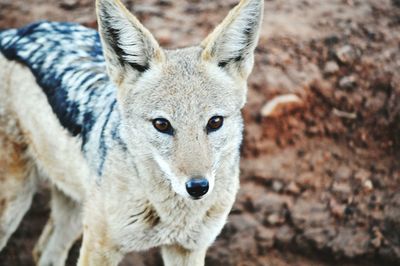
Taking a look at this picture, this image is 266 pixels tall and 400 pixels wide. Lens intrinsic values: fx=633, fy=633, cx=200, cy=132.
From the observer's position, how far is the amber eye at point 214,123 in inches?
149

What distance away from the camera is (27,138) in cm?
518

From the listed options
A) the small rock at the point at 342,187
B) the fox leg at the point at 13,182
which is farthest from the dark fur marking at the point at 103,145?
the small rock at the point at 342,187

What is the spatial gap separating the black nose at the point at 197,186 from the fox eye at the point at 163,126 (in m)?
0.39

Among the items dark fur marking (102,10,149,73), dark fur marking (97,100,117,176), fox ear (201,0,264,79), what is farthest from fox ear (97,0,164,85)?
dark fur marking (97,100,117,176)

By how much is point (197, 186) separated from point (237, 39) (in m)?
1.10

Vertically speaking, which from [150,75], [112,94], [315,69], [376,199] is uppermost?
[150,75]

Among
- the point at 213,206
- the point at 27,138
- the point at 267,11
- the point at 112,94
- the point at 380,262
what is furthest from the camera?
the point at 267,11

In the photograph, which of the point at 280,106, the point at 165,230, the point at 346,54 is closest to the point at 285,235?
the point at 280,106

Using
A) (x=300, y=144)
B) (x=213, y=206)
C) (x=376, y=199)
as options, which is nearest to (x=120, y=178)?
(x=213, y=206)

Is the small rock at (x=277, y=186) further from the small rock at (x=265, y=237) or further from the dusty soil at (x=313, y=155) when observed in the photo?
the small rock at (x=265, y=237)

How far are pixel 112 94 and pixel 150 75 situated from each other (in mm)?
781

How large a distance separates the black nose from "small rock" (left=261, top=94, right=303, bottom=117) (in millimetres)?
3114

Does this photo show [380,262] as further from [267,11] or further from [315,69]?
[267,11]

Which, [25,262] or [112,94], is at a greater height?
[112,94]
